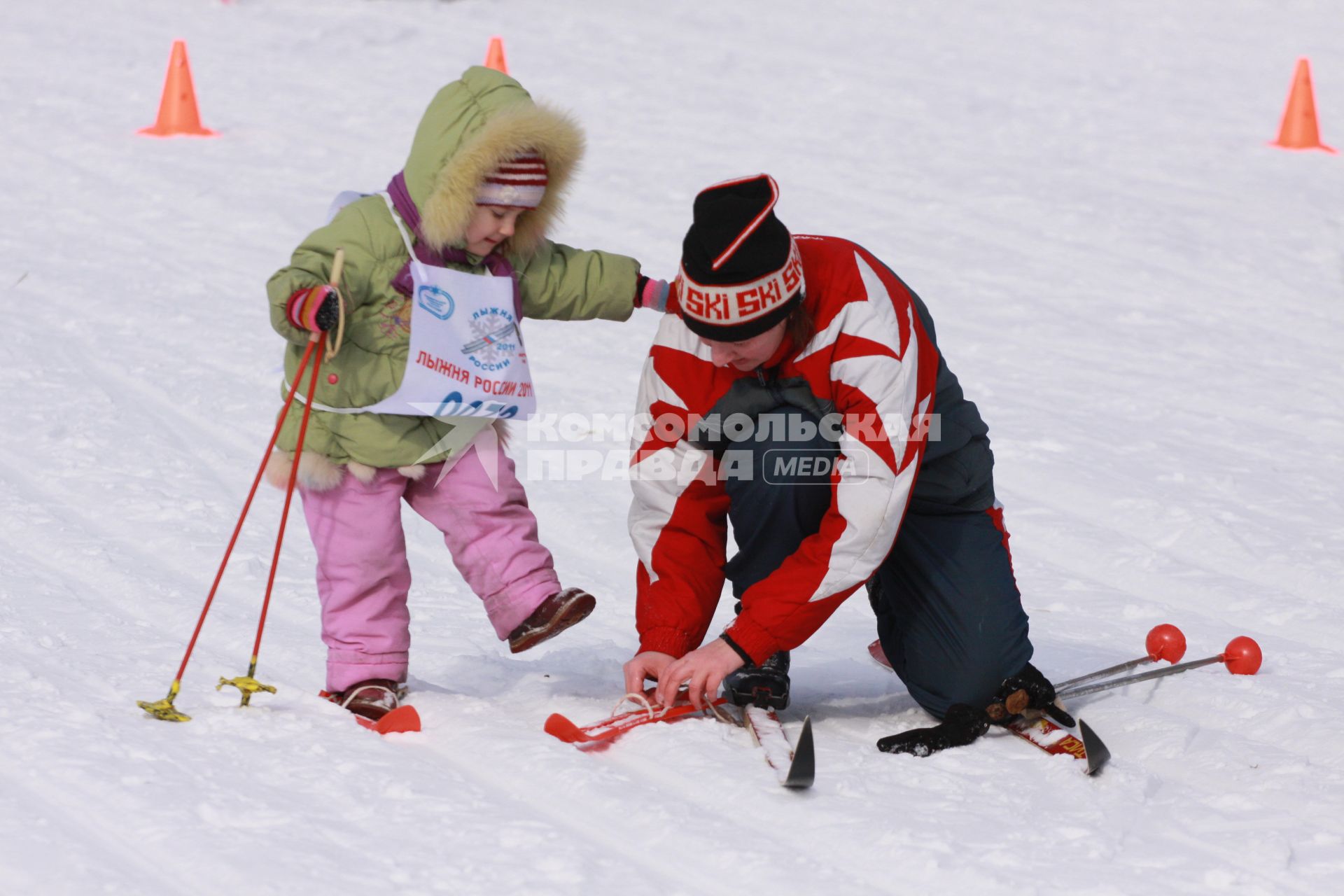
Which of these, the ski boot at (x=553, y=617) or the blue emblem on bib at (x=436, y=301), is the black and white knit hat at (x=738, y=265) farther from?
the ski boot at (x=553, y=617)

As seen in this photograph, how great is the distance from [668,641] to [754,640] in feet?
0.81

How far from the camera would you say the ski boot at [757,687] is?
312 centimetres

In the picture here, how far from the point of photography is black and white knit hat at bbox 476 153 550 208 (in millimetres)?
2979

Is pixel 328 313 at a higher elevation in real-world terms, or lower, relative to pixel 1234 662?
higher

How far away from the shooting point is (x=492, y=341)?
3160 millimetres

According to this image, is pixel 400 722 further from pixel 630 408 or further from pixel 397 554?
pixel 630 408

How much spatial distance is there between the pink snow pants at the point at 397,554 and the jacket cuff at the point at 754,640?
516 mm

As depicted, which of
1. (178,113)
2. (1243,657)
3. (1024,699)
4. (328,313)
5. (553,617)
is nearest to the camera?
(328,313)

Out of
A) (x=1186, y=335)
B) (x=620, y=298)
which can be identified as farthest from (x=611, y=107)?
(x=620, y=298)

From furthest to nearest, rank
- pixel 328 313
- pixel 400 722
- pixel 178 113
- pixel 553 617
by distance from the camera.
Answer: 1. pixel 178 113
2. pixel 553 617
3. pixel 400 722
4. pixel 328 313

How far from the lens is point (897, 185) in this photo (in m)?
7.88

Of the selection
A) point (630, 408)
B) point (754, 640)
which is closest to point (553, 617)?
point (754, 640)

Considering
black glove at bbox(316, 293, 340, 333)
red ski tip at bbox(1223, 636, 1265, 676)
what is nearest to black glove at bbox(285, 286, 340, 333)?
black glove at bbox(316, 293, 340, 333)

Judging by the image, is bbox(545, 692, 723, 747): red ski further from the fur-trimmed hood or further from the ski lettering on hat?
the fur-trimmed hood
